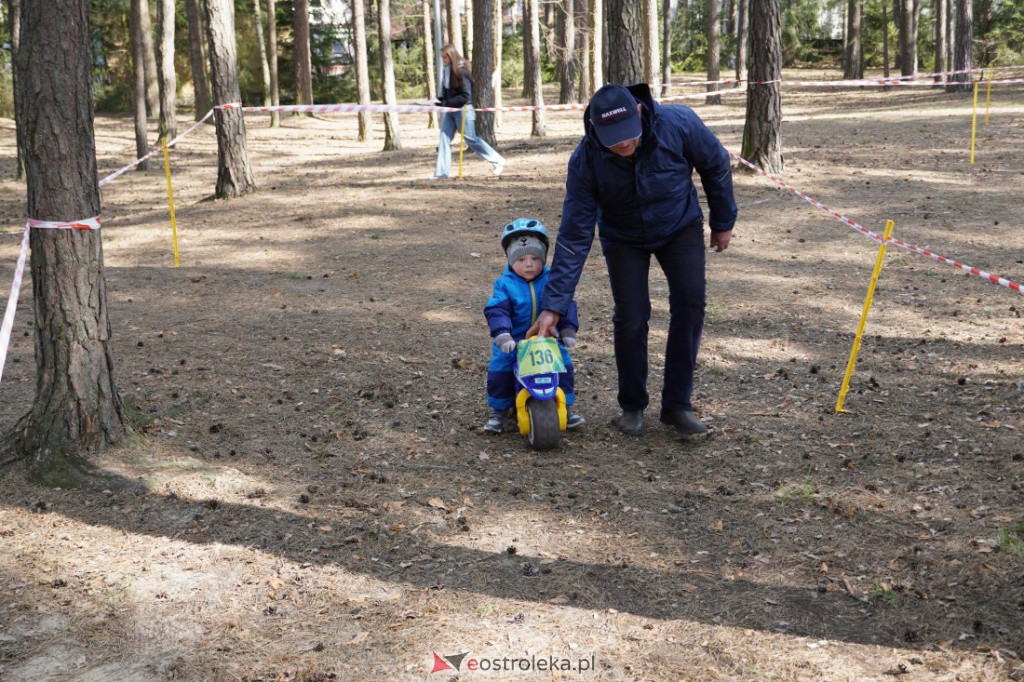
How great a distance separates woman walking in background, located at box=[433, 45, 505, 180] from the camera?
46.7ft

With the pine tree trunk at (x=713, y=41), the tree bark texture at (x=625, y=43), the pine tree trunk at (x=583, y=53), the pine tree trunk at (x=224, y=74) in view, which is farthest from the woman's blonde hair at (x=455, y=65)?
the pine tree trunk at (x=713, y=41)

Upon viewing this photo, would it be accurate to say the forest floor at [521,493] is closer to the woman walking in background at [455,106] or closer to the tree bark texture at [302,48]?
the woman walking in background at [455,106]

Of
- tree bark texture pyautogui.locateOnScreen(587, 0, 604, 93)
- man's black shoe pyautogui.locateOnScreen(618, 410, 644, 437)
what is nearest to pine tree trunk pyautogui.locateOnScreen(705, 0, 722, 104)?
tree bark texture pyautogui.locateOnScreen(587, 0, 604, 93)

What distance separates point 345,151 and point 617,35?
33.1 ft

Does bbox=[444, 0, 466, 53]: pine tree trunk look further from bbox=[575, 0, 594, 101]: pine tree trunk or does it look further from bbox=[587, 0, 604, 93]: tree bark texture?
bbox=[587, 0, 604, 93]: tree bark texture

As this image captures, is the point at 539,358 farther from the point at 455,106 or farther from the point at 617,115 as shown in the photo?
the point at 455,106

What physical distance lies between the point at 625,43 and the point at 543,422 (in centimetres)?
833

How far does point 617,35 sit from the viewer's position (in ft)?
40.8

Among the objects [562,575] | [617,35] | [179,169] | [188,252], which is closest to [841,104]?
[617,35]

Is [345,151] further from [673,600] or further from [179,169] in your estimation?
[673,600]

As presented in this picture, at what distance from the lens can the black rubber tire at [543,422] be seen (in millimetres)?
5473

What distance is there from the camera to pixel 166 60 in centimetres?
1889

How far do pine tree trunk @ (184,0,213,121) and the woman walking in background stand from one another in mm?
11565

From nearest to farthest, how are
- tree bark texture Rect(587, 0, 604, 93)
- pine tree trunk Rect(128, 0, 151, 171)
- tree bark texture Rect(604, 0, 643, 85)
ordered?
tree bark texture Rect(604, 0, 643, 85), pine tree trunk Rect(128, 0, 151, 171), tree bark texture Rect(587, 0, 604, 93)
